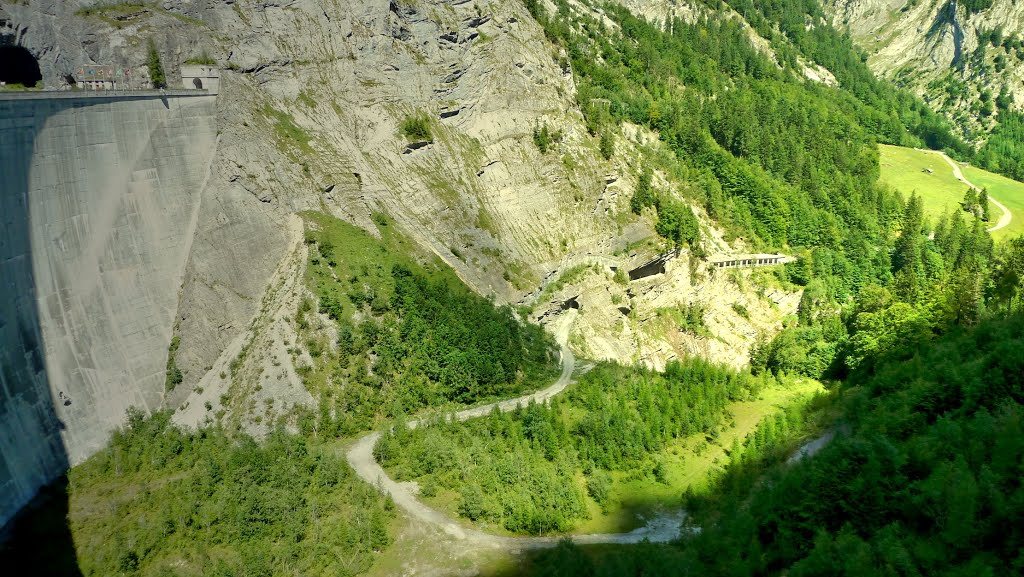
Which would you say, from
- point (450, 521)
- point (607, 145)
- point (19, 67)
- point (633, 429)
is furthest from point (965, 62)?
point (19, 67)

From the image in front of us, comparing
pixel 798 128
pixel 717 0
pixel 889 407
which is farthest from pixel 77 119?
pixel 717 0

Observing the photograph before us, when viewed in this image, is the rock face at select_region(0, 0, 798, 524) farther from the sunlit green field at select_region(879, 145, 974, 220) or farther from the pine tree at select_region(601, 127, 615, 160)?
the sunlit green field at select_region(879, 145, 974, 220)

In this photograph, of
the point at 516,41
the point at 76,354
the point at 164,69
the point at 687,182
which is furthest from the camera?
the point at 687,182

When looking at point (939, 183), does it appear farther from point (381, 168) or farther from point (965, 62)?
point (381, 168)

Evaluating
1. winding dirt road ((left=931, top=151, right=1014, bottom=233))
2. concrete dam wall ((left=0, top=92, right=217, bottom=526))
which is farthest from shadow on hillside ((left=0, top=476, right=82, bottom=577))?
winding dirt road ((left=931, top=151, right=1014, bottom=233))

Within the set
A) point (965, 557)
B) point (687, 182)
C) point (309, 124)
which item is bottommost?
point (965, 557)

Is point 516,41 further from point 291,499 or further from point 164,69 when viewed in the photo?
point 291,499

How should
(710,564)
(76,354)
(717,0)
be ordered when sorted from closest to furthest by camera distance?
(710,564) < (76,354) < (717,0)
